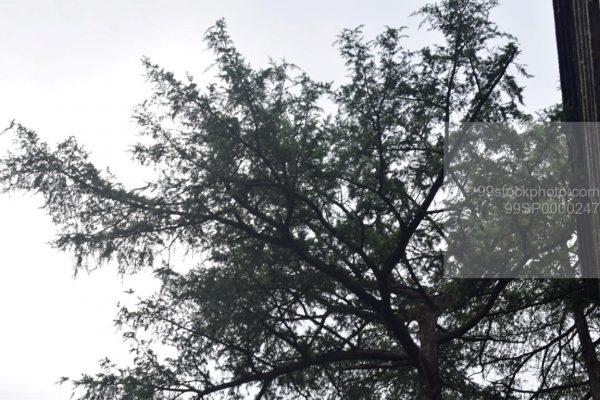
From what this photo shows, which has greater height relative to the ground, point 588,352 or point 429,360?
point 588,352

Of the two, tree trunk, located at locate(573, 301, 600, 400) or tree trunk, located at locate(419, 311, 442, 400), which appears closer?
tree trunk, located at locate(419, 311, 442, 400)

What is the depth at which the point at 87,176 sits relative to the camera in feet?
36.1

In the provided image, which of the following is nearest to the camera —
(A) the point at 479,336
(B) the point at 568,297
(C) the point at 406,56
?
(C) the point at 406,56

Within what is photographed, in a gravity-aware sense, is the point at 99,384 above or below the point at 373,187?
below

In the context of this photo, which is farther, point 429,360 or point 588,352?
point 588,352

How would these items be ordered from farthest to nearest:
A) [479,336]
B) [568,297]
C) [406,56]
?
[479,336] < [568,297] < [406,56]

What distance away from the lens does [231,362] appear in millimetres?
12031

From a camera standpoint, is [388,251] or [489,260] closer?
[489,260]

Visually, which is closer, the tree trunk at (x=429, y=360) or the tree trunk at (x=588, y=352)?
the tree trunk at (x=429, y=360)

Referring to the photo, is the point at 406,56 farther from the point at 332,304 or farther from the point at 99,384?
the point at 99,384

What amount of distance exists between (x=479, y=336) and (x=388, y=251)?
2660 millimetres

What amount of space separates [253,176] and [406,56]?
2.92 meters

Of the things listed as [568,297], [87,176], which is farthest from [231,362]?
[568,297]

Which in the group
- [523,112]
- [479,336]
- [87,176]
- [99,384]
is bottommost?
[99,384]
